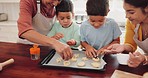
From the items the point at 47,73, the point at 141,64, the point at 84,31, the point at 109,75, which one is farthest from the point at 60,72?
the point at 84,31

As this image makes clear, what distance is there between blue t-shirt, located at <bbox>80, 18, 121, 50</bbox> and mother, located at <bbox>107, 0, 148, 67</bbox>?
0.44 ft

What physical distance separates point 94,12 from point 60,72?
1.78ft

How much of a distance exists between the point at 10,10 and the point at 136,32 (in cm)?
228

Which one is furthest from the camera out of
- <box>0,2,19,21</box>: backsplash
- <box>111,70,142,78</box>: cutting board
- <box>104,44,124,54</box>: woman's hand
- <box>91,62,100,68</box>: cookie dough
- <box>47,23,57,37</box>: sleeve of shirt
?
<box>0,2,19,21</box>: backsplash

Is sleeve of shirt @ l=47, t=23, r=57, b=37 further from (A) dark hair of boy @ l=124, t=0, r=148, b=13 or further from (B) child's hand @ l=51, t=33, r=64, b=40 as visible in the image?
(A) dark hair of boy @ l=124, t=0, r=148, b=13

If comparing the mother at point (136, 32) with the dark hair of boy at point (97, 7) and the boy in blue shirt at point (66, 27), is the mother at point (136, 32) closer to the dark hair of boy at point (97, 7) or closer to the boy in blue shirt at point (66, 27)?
the dark hair of boy at point (97, 7)

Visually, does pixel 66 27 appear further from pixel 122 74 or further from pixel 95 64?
pixel 122 74

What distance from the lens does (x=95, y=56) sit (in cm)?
119

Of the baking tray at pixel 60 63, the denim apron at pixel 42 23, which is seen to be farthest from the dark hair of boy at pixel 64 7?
the baking tray at pixel 60 63

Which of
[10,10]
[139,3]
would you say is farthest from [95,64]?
[10,10]

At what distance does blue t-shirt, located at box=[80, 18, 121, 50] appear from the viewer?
1.47m

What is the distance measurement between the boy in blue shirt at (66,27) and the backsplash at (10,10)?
1.53 metres

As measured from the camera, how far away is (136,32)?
4.22ft

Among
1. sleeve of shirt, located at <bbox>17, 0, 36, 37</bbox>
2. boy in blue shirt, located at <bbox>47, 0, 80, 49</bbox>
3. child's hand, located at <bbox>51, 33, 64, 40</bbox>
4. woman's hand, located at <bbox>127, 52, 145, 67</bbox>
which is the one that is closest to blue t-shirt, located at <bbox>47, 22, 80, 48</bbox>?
boy in blue shirt, located at <bbox>47, 0, 80, 49</bbox>
